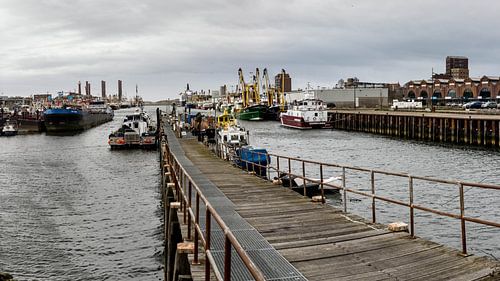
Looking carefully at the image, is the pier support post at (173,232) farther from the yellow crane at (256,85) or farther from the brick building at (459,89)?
the yellow crane at (256,85)

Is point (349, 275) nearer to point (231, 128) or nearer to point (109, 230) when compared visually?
point (109, 230)

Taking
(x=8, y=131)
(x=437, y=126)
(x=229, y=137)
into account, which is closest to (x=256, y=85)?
(x=8, y=131)

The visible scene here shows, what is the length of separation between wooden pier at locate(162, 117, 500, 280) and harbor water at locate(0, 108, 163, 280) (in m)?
6.93

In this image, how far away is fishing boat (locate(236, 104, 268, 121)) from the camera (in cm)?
13962

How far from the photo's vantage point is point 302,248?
952 cm

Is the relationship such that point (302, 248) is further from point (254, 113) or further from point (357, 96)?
point (357, 96)

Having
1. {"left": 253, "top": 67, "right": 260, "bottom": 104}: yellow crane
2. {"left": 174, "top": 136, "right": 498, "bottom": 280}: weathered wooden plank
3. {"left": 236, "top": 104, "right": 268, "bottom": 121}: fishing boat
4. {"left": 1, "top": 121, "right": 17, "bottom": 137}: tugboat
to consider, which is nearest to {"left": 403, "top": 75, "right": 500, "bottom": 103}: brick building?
{"left": 236, "top": 104, "right": 268, "bottom": 121}: fishing boat

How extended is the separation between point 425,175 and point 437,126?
32475 millimetres

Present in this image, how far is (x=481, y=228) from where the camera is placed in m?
21.9

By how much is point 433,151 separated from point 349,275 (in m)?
47.9

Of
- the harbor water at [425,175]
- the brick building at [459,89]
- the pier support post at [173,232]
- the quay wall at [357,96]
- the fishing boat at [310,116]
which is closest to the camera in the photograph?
the pier support post at [173,232]

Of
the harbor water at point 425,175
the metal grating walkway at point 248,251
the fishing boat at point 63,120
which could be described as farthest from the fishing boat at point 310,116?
the metal grating walkway at point 248,251

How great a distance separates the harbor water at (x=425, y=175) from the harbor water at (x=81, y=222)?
34.4 feet

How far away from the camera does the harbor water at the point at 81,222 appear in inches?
754
